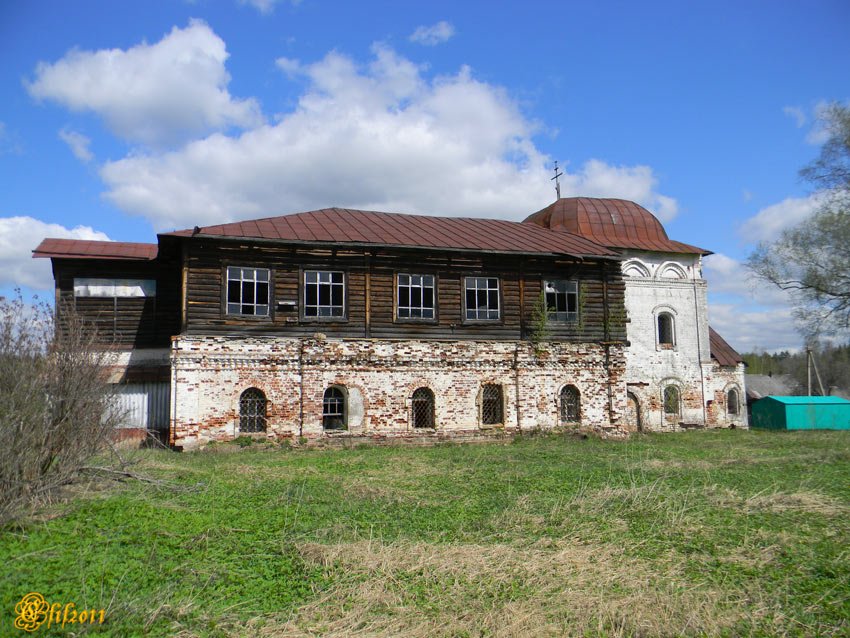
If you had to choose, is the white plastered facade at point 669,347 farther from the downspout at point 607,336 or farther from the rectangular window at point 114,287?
the rectangular window at point 114,287

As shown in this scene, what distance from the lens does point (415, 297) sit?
1834 cm

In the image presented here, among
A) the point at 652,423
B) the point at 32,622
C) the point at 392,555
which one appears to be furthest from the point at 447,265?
the point at 32,622

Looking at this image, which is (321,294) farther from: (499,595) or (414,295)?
(499,595)

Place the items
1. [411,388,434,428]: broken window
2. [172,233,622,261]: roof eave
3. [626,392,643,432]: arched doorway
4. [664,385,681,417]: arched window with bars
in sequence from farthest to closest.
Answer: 1. [664,385,681,417]: arched window with bars
2. [626,392,643,432]: arched doorway
3. [411,388,434,428]: broken window
4. [172,233,622,261]: roof eave

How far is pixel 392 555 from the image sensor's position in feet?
21.6

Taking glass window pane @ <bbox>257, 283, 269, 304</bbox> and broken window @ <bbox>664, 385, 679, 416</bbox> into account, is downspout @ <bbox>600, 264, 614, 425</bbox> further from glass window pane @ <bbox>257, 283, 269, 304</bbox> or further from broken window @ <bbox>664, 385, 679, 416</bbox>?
glass window pane @ <bbox>257, 283, 269, 304</bbox>

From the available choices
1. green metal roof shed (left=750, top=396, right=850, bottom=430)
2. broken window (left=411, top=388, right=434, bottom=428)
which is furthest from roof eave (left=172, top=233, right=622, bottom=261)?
green metal roof shed (left=750, top=396, right=850, bottom=430)

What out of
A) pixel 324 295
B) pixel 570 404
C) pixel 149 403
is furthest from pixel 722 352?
pixel 149 403

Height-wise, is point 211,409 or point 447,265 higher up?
point 447,265

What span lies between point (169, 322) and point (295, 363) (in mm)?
4644

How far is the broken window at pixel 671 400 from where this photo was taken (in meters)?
24.6

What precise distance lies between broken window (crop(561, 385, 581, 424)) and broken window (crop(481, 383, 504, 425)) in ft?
7.12

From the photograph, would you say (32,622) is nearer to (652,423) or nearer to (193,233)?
(193,233)

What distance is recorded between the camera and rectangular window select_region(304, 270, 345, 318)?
17344 mm
